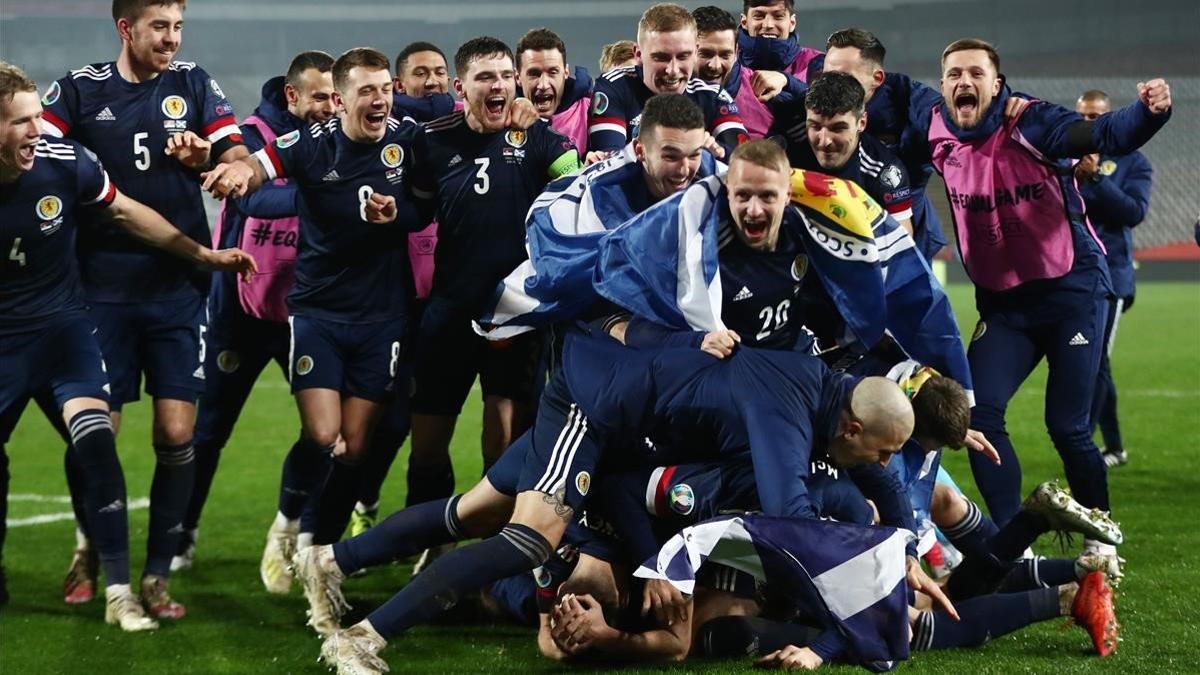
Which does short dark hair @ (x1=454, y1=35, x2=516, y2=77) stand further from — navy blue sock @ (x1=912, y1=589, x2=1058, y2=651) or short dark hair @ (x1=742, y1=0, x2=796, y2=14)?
navy blue sock @ (x1=912, y1=589, x2=1058, y2=651)

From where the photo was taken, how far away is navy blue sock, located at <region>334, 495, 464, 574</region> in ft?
16.1

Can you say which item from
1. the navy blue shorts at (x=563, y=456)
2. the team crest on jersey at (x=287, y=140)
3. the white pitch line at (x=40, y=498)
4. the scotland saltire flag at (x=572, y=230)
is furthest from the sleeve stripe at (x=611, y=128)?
the white pitch line at (x=40, y=498)

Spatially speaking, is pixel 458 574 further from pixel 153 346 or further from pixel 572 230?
pixel 153 346

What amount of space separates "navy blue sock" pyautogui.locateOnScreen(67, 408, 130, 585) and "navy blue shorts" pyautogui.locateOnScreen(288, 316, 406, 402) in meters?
0.89

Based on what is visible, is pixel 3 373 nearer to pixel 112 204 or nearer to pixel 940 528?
pixel 112 204

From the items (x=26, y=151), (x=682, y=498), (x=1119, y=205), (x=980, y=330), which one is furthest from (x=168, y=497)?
(x=1119, y=205)

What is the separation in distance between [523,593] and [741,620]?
3.40 feet

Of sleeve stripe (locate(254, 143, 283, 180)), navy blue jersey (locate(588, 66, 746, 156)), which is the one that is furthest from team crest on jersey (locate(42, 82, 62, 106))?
navy blue jersey (locate(588, 66, 746, 156))

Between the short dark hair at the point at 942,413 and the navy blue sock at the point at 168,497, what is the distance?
295 cm

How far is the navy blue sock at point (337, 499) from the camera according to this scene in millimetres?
5996

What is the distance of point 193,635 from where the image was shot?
5406 millimetres

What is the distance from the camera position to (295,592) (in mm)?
6191

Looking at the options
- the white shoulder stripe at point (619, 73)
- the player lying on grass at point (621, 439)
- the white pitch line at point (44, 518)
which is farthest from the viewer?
the white pitch line at point (44, 518)

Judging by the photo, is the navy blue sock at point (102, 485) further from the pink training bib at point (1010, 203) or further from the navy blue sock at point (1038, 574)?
the pink training bib at point (1010, 203)
